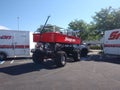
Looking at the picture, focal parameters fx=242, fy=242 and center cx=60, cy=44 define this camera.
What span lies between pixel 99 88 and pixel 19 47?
14.5 m

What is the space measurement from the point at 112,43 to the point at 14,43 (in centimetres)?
986

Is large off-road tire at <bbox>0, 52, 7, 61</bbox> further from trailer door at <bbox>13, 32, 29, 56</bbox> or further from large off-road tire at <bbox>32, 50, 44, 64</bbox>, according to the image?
large off-road tire at <bbox>32, 50, 44, 64</bbox>

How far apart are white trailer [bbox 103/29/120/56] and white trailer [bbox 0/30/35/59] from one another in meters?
8.21

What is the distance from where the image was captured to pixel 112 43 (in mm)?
24781

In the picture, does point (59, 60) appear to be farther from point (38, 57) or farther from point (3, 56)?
point (3, 56)

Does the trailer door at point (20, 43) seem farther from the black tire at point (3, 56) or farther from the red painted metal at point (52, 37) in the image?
the red painted metal at point (52, 37)

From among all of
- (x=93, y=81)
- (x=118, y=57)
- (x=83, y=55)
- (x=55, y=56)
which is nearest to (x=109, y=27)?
(x=83, y=55)

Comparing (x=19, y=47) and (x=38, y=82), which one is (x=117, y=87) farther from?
(x=19, y=47)

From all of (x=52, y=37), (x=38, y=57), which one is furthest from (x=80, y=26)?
(x=52, y=37)

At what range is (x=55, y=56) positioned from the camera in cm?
1795

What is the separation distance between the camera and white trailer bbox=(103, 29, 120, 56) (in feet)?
78.1

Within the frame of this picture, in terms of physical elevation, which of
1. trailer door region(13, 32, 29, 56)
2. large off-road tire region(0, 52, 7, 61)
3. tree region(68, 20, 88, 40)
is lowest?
large off-road tire region(0, 52, 7, 61)

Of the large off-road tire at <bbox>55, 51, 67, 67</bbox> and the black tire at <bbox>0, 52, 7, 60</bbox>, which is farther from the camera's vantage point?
the black tire at <bbox>0, 52, 7, 60</bbox>

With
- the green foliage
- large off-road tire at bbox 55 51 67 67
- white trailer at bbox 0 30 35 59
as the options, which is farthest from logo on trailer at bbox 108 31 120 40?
the green foliage
